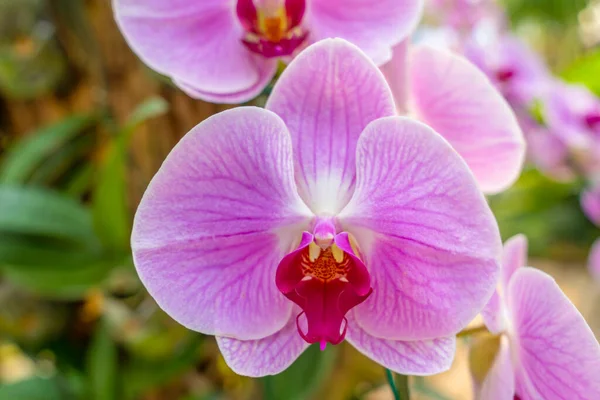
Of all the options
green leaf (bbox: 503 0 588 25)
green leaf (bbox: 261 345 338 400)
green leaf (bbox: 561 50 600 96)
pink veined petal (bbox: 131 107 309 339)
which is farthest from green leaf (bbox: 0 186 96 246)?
green leaf (bbox: 503 0 588 25)

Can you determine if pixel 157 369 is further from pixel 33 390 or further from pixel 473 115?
pixel 473 115

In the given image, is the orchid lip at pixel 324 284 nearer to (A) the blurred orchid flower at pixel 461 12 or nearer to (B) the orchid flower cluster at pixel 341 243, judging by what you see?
(B) the orchid flower cluster at pixel 341 243

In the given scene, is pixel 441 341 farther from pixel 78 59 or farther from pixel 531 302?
pixel 78 59

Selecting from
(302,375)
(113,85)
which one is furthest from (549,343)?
(113,85)

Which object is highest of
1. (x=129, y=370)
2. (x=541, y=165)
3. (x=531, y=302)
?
(x=531, y=302)

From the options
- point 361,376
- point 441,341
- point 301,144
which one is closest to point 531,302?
point 441,341
